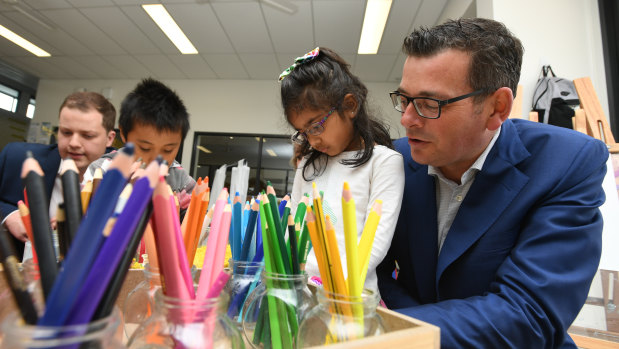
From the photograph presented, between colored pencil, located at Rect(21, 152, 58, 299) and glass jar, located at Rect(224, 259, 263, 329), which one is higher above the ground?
colored pencil, located at Rect(21, 152, 58, 299)

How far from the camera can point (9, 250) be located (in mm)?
195

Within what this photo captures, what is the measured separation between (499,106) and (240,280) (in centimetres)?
73

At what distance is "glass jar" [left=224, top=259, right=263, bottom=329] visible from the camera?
391 millimetres

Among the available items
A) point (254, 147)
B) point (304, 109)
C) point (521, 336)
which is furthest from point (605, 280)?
point (254, 147)

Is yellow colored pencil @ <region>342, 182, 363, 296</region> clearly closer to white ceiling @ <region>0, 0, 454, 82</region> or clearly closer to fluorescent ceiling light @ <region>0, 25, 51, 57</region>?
white ceiling @ <region>0, 0, 454, 82</region>

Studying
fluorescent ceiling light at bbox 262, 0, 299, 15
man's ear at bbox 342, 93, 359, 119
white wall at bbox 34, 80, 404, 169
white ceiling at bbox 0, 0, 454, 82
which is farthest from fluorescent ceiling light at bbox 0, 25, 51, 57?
man's ear at bbox 342, 93, 359, 119

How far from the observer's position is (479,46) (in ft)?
2.43

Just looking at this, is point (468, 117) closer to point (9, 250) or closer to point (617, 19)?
point (9, 250)

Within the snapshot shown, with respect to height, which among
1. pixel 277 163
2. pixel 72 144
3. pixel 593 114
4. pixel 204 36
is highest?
pixel 204 36

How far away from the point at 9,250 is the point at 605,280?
1859 millimetres

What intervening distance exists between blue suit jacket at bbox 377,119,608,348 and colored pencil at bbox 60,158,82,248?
0.39 meters

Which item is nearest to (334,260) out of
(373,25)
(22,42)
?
(373,25)

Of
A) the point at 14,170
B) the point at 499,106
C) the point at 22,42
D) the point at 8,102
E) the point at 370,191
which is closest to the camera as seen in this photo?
the point at 499,106

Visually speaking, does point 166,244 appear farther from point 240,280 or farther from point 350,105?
point 350,105
